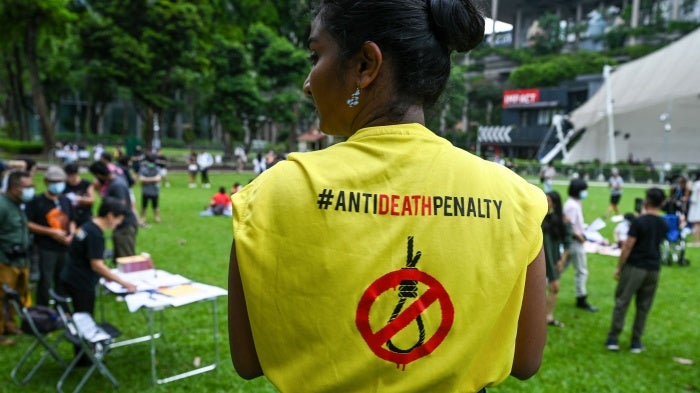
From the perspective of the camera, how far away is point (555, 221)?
257 inches

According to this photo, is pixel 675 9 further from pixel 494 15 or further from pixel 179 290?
pixel 494 15

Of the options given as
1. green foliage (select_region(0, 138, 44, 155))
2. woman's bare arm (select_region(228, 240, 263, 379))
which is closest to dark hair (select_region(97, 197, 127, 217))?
woman's bare arm (select_region(228, 240, 263, 379))

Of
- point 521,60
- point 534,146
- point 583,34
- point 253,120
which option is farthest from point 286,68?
point 583,34

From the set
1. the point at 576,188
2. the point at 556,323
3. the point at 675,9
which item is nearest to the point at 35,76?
the point at 576,188

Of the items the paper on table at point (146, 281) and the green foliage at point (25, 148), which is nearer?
the paper on table at point (146, 281)

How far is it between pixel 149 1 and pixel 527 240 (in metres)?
31.5

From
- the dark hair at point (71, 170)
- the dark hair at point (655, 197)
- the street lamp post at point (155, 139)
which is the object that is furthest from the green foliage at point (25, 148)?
the dark hair at point (655, 197)

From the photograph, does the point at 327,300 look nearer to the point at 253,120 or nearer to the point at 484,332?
the point at 484,332

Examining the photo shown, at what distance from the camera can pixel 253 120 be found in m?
33.1

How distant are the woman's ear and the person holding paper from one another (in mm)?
4747

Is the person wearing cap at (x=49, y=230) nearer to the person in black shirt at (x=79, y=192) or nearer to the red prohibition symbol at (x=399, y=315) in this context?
the person in black shirt at (x=79, y=192)

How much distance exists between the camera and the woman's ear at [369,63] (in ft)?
3.63

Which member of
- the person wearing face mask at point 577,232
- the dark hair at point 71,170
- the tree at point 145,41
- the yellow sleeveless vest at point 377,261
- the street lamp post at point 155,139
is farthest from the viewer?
the street lamp post at point 155,139

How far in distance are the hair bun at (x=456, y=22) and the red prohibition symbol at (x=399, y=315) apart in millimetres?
495
